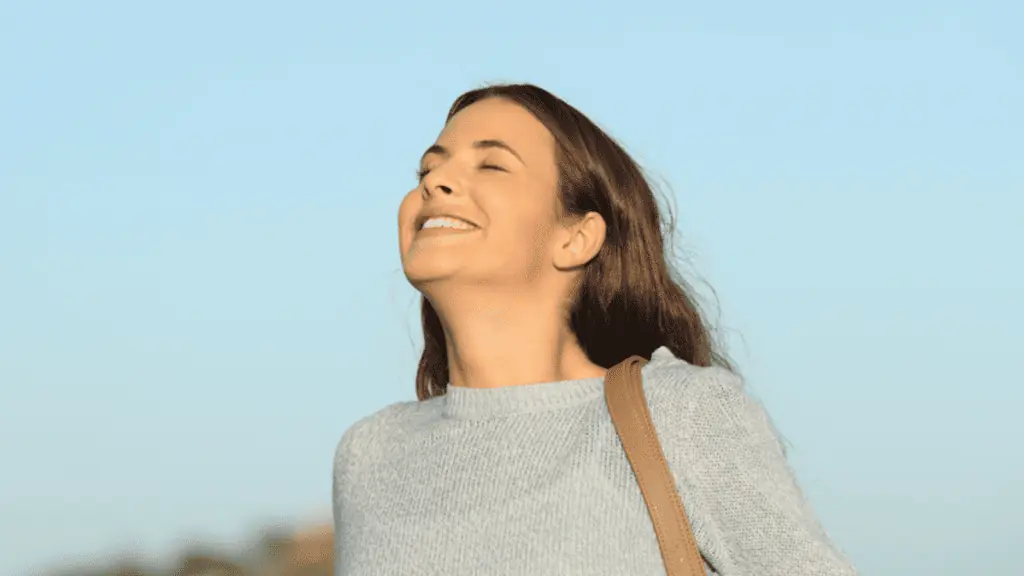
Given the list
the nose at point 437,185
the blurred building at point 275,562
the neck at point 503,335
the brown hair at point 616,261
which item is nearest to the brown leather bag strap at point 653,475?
the neck at point 503,335

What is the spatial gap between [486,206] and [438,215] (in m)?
0.16

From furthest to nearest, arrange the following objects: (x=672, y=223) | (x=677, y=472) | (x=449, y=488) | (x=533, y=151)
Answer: (x=672, y=223) → (x=533, y=151) → (x=449, y=488) → (x=677, y=472)

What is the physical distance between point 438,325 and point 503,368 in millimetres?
707

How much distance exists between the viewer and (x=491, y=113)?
432cm

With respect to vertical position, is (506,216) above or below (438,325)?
A: above

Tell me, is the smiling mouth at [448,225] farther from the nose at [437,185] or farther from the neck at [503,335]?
the neck at [503,335]

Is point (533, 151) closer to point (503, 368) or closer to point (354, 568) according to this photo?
point (503, 368)

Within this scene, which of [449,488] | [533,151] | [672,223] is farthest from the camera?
[672,223]

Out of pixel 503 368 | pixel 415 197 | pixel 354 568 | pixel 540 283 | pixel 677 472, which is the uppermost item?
pixel 415 197

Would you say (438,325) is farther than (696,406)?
Yes

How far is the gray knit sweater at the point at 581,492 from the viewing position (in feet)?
11.9

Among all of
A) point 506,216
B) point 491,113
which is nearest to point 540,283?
point 506,216

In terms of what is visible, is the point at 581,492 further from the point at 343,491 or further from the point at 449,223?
the point at 343,491

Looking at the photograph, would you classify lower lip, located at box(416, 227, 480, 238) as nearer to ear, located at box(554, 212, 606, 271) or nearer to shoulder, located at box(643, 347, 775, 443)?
ear, located at box(554, 212, 606, 271)
